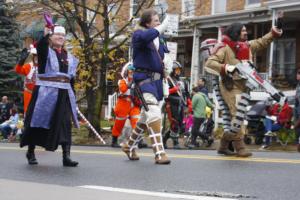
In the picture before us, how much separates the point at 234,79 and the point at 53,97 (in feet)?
8.10

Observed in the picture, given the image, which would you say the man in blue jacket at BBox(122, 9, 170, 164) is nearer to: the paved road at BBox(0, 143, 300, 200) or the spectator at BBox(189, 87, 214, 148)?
the paved road at BBox(0, 143, 300, 200)

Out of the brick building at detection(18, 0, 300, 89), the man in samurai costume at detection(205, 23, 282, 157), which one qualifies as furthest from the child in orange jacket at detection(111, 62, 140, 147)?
the brick building at detection(18, 0, 300, 89)

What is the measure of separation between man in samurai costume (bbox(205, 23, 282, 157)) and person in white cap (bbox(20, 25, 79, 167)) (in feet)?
6.41

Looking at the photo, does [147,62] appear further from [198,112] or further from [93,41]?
[93,41]

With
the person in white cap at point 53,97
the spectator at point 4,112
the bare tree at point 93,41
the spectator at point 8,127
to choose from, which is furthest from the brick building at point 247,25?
the person in white cap at point 53,97

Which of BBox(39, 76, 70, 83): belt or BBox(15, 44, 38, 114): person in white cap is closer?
BBox(39, 76, 70, 83): belt

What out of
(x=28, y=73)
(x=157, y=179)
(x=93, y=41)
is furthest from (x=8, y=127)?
(x=157, y=179)

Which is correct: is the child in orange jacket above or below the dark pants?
above

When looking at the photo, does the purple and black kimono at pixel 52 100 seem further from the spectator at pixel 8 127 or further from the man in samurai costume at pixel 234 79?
the spectator at pixel 8 127

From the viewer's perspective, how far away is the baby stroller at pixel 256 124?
626 inches

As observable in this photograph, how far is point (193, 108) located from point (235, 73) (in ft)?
22.2

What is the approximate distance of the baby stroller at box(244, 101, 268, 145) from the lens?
52.2ft

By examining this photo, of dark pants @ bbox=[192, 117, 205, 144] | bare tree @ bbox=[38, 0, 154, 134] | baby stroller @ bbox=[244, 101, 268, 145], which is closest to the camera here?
dark pants @ bbox=[192, 117, 205, 144]

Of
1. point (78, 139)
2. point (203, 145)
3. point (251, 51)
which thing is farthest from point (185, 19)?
point (251, 51)
